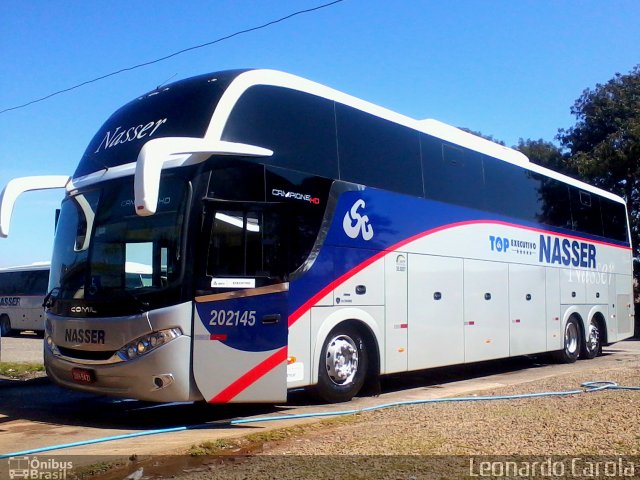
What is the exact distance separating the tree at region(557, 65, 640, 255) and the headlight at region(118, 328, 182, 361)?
25.5 m

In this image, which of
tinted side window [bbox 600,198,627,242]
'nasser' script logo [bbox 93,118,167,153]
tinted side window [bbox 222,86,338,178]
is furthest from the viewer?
tinted side window [bbox 600,198,627,242]

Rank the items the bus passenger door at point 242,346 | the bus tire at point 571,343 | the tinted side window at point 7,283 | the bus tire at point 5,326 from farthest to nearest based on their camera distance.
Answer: the bus tire at point 5,326, the tinted side window at point 7,283, the bus tire at point 571,343, the bus passenger door at point 242,346

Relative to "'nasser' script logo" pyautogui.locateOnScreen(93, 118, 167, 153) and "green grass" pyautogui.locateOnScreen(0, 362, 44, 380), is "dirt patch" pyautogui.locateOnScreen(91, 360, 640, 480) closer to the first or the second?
"'nasser' script logo" pyautogui.locateOnScreen(93, 118, 167, 153)

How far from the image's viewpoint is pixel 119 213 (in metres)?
8.67

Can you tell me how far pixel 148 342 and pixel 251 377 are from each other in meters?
1.32

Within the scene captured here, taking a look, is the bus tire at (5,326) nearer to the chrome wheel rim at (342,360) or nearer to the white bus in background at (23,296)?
the white bus in background at (23,296)

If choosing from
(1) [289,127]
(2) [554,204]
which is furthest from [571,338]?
(1) [289,127]

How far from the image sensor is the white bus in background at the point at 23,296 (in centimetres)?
2884

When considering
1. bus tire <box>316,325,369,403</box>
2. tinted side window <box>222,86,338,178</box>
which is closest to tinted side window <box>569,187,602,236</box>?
bus tire <box>316,325,369,403</box>

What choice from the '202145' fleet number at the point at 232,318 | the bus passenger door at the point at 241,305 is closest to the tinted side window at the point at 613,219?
the bus passenger door at the point at 241,305

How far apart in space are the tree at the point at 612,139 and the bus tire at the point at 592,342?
12.9 m

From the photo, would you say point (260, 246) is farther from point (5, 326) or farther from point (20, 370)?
point (5, 326)

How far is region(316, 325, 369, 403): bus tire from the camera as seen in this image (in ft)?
32.1

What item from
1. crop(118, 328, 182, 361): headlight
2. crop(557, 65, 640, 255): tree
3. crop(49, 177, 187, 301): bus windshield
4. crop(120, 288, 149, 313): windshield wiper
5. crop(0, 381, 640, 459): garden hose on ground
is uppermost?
crop(557, 65, 640, 255): tree
